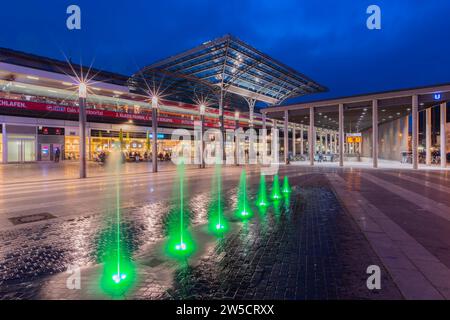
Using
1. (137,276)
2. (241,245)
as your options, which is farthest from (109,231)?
(241,245)

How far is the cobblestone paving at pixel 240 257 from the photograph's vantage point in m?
3.62

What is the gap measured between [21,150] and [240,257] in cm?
3897

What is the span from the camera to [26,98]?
105ft

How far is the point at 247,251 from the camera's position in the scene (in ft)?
16.7

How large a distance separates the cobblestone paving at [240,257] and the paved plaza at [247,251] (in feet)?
0.06

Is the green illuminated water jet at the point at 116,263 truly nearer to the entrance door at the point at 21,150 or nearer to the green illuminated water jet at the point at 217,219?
the green illuminated water jet at the point at 217,219

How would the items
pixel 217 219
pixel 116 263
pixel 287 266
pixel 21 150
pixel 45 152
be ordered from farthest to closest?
1. pixel 45 152
2. pixel 21 150
3. pixel 217 219
4. pixel 116 263
5. pixel 287 266

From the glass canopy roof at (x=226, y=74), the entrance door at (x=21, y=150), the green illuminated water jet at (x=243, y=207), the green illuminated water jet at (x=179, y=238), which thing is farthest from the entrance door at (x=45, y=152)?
the green illuminated water jet at (x=179, y=238)

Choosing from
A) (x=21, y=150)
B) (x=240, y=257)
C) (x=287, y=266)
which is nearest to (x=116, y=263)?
(x=240, y=257)

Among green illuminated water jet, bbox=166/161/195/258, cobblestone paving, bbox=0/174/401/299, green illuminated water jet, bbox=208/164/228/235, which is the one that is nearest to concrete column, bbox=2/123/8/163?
cobblestone paving, bbox=0/174/401/299

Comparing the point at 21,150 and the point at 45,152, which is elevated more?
the point at 21,150

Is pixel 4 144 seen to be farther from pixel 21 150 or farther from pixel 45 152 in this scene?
pixel 45 152

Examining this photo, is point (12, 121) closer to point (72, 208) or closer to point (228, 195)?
point (72, 208)

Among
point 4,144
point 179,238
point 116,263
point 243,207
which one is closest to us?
point 116,263
